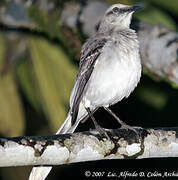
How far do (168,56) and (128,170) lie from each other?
2.65 metres

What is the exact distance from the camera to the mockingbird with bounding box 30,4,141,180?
5.75 m

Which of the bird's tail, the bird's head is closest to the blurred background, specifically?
the bird's tail

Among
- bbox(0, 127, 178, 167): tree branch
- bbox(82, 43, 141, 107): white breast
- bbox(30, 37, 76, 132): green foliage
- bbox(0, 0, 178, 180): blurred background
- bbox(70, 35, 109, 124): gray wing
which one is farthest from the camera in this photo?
bbox(0, 0, 178, 180): blurred background

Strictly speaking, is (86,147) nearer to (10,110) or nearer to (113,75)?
(113,75)

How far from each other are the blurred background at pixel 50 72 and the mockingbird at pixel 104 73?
0.70 m

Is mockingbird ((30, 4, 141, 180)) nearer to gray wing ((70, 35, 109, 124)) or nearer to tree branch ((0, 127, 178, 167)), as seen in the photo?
gray wing ((70, 35, 109, 124))

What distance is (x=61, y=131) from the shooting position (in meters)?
5.83

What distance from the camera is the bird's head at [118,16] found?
21.6ft

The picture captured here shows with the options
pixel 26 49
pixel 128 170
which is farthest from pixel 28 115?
pixel 128 170

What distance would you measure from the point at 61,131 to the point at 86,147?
5.16ft

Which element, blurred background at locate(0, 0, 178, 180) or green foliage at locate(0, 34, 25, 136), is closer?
green foliage at locate(0, 34, 25, 136)

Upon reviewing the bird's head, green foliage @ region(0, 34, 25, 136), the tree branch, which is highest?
the bird's head

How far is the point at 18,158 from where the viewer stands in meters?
3.99

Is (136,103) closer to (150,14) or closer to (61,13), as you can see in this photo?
(150,14)
